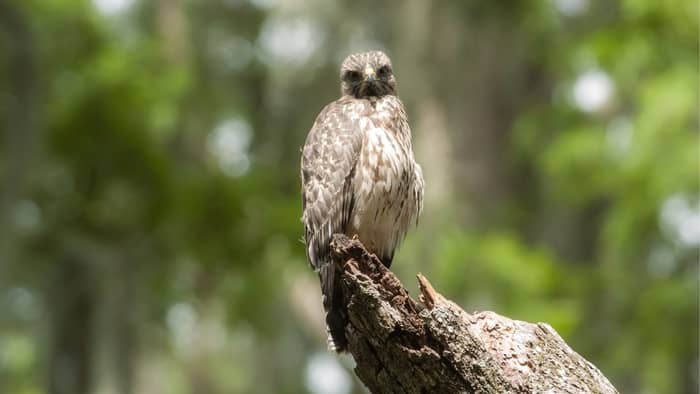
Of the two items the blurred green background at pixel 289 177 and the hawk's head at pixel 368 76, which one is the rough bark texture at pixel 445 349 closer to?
the hawk's head at pixel 368 76

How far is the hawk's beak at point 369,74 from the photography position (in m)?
5.96

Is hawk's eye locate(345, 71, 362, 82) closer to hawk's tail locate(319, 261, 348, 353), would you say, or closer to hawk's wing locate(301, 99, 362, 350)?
hawk's wing locate(301, 99, 362, 350)

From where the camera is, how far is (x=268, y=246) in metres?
13.6

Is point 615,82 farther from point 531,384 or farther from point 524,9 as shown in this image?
point 531,384

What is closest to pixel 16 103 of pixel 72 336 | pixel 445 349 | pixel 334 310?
pixel 72 336

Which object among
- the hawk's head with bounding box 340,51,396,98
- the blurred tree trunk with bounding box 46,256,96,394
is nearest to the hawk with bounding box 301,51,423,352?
the hawk's head with bounding box 340,51,396,98

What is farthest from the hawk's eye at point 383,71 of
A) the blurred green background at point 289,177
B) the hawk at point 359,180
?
the blurred green background at point 289,177

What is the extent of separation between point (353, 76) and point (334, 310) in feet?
4.48

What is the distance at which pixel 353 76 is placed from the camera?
6074 millimetres

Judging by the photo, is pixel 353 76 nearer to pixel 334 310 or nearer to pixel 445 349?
pixel 334 310

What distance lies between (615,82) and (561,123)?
0.96 meters

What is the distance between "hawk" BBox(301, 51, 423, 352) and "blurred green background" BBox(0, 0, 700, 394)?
15.1 feet

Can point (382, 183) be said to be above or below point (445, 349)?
above

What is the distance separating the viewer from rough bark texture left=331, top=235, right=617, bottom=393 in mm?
4148
